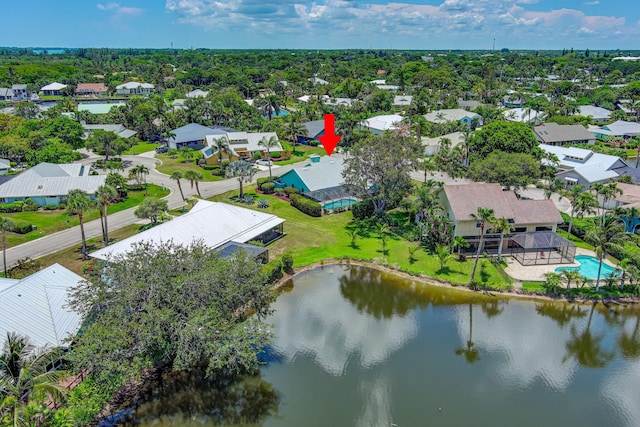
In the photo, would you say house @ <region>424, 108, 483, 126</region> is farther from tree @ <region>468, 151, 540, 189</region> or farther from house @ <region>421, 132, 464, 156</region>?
tree @ <region>468, 151, 540, 189</region>

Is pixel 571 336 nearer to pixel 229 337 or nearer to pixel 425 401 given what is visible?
pixel 425 401

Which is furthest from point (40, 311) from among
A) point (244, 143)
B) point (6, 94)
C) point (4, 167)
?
point (6, 94)

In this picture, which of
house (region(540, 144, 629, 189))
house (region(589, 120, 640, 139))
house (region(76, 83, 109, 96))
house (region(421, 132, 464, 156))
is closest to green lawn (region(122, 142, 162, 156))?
house (region(421, 132, 464, 156))

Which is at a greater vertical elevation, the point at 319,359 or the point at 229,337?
the point at 229,337

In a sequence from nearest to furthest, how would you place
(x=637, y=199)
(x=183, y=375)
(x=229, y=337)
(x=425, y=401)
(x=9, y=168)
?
(x=229, y=337), (x=425, y=401), (x=183, y=375), (x=637, y=199), (x=9, y=168)

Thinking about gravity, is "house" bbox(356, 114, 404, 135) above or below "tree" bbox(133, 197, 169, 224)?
above

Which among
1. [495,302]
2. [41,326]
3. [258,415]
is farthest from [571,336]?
[41,326]
